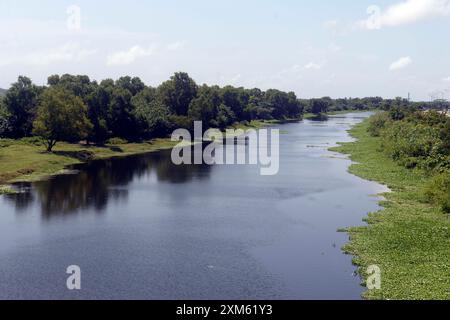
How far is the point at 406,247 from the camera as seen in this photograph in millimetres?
37594

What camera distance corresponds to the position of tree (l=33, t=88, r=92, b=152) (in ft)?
279

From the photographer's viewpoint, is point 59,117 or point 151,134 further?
point 151,134

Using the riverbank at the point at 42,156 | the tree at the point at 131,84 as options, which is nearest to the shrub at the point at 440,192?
the riverbank at the point at 42,156

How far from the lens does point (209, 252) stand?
124 feet

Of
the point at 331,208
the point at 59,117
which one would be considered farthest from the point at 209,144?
the point at 331,208

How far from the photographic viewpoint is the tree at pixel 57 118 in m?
85.1

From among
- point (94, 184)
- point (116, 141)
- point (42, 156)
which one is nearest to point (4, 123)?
point (116, 141)

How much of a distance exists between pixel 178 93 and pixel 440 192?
4162 inches

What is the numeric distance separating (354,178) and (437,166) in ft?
34.7

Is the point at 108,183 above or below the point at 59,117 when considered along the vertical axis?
below

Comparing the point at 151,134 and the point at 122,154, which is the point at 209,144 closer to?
the point at 151,134

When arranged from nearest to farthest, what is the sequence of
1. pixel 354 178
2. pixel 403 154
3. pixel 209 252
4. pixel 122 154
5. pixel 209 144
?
pixel 209 252, pixel 354 178, pixel 403 154, pixel 122 154, pixel 209 144

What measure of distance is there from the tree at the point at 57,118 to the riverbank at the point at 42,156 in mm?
2974

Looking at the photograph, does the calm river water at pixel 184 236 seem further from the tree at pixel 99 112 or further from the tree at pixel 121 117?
the tree at pixel 121 117
